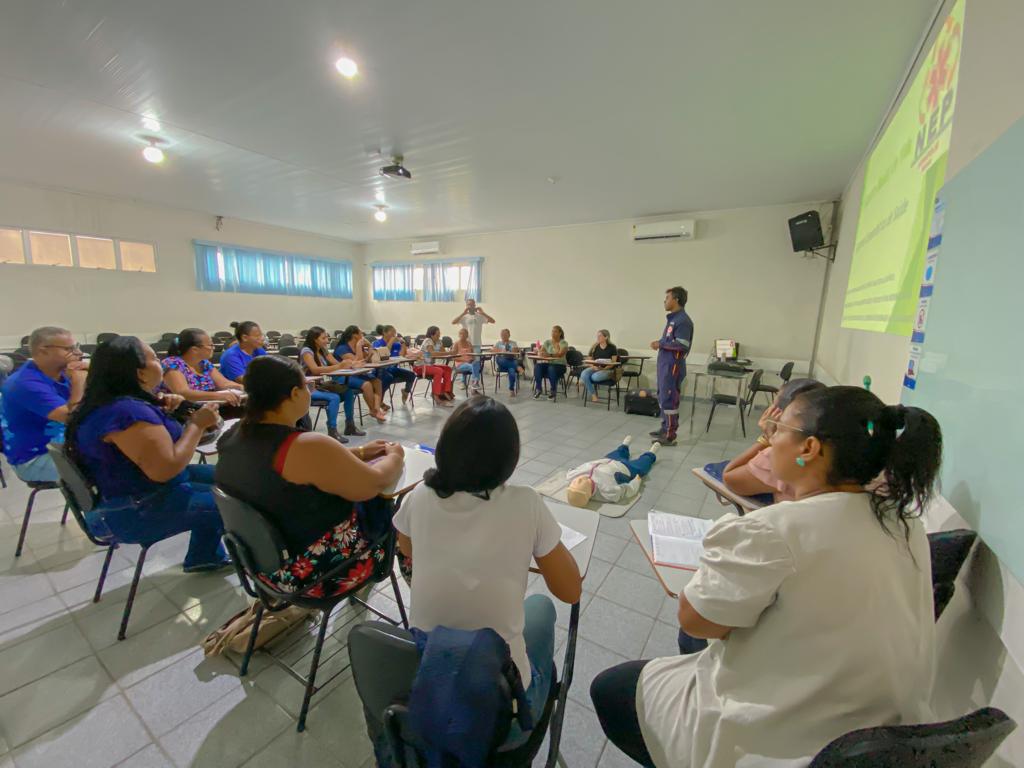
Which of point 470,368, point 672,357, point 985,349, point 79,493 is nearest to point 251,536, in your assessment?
point 79,493

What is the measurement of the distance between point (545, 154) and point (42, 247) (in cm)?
715

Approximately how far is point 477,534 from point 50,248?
8.38 metres

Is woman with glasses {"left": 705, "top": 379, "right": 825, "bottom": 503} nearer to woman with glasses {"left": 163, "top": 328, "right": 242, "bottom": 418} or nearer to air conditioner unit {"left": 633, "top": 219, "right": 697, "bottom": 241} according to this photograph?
woman with glasses {"left": 163, "top": 328, "right": 242, "bottom": 418}

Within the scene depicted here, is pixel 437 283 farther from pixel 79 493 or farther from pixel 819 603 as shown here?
pixel 819 603

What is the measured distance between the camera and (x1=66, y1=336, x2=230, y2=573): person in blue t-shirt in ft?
5.13

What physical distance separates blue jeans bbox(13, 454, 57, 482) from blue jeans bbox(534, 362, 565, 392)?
210 inches

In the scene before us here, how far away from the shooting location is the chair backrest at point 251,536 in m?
1.25

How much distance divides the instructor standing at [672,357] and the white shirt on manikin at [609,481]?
1425 millimetres

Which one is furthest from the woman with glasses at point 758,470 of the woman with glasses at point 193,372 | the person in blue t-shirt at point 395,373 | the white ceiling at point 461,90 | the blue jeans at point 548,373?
the blue jeans at point 548,373

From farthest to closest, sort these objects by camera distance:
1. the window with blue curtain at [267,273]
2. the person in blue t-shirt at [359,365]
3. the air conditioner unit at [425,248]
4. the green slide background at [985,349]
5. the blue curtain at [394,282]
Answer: the blue curtain at [394,282] → the air conditioner unit at [425,248] → the window with blue curtain at [267,273] → the person in blue t-shirt at [359,365] → the green slide background at [985,349]

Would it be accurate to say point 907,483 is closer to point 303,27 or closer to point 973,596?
point 973,596

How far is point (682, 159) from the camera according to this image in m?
4.14

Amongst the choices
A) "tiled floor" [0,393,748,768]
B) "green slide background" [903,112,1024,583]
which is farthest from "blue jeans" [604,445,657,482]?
"green slide background" [903,112,1024,583]

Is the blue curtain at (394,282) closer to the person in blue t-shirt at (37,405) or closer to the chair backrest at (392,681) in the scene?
the person in blue t-shirt at (37,405)
